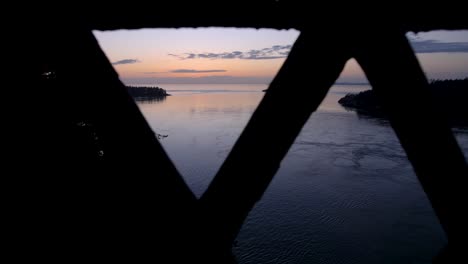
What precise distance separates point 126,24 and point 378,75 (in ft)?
3.10

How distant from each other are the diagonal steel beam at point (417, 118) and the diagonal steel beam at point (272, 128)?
12cm

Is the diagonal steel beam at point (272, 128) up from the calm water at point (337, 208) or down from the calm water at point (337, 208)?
up

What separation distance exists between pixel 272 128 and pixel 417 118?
507 mm

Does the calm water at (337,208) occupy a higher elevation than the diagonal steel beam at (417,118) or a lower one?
lower

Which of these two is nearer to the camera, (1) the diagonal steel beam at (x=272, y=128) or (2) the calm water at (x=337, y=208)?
(1) the diagonal steel beam at (x=272, y=128)

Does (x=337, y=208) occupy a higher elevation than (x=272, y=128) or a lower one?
lower

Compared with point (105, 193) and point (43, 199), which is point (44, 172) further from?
point (105, 193)

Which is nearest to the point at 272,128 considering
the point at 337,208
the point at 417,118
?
the point at 417,118

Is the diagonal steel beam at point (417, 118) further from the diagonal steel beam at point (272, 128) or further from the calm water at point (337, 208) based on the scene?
the calm water at point (337, 208)

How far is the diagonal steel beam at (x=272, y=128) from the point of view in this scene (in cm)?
91

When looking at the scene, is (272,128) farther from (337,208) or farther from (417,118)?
(337,208)

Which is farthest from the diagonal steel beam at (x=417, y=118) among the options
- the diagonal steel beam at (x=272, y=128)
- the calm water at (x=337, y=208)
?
the calm water at (x=337, y=208)

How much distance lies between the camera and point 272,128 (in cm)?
93

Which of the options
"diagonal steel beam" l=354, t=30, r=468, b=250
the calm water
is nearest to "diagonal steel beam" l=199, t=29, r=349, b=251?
"diagonal steel beam" l=354, t=30, r=468, b=250
